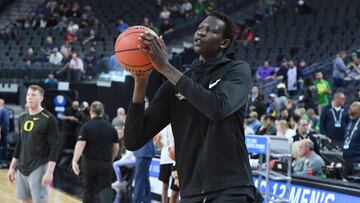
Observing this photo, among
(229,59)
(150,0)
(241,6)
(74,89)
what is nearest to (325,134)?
(229,59)

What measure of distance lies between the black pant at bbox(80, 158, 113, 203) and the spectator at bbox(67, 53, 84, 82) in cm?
1201

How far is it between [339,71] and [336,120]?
5.66m

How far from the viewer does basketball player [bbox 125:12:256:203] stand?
330 centimetres

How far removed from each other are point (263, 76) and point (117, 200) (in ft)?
28.7

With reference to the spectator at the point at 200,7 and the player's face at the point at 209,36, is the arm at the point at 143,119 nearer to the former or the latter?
the player's face at the point at 209,36

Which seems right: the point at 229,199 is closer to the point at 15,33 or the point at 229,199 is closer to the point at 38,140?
the point at 38,140

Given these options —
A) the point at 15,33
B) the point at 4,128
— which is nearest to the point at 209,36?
the point at 4,128

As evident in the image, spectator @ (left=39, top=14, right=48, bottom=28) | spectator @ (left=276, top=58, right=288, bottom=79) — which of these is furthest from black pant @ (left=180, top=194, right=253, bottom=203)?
spectator @ (left=39, top=14, right=48, bottom=28)

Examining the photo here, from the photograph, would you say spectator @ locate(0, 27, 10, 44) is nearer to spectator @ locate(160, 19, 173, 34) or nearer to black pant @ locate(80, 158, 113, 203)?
spectator @ locate(160, 19, 173, 34)

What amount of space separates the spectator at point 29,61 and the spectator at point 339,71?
31.3 feet

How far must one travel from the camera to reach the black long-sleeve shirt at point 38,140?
300 inches

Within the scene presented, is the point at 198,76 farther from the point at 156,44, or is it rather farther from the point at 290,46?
the point at 290,46

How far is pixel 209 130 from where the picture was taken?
135 inches

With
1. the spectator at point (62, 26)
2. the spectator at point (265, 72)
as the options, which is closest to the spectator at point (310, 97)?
the spectator at point (265, 72)
